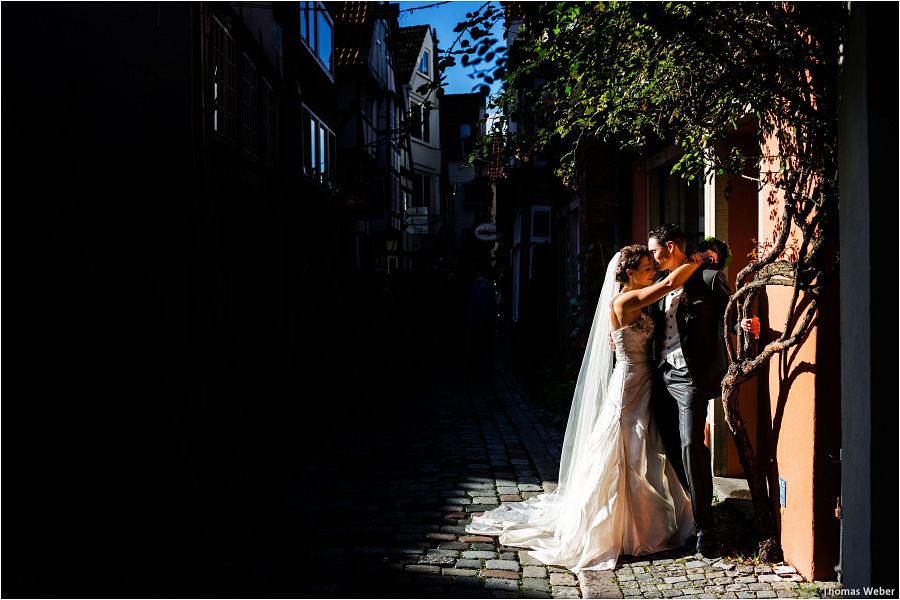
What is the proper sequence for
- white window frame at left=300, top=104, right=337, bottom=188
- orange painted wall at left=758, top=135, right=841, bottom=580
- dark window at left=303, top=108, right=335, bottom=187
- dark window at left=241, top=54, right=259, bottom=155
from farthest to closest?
dark window at left=303, top=108, right=335, bottom=187, white window frame at left=300, top=104, right=337, bottom=188, dark window at left=241, top=54, right=259, bottom=155, orange painted wall at left=758, top=135, right=841, bottom=580

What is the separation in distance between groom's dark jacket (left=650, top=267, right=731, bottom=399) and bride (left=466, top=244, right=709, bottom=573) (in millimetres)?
169

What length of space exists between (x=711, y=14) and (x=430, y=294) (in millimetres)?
19651

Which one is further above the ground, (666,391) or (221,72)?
(221,72)

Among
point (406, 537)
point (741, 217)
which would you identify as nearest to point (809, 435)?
point (406, 537)

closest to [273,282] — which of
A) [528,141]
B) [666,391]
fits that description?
[528,141]

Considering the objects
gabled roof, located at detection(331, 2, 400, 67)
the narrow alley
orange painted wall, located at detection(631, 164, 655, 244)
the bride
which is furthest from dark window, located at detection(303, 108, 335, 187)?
the bride

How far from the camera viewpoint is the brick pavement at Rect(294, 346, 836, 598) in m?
4.48

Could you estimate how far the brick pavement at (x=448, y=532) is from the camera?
4.48 m

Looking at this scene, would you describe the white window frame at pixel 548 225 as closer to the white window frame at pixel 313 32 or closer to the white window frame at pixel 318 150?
the white window frame at pixel 318 150

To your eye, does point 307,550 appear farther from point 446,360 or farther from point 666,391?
point 446,360

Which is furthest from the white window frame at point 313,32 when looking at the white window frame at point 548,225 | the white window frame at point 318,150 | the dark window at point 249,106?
the white window frame at point 548,225

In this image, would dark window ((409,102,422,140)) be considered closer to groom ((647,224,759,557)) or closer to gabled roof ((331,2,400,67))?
groom ((647,224,759,557))

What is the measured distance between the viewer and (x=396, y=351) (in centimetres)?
1920

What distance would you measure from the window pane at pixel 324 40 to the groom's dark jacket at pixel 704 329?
14428mm
